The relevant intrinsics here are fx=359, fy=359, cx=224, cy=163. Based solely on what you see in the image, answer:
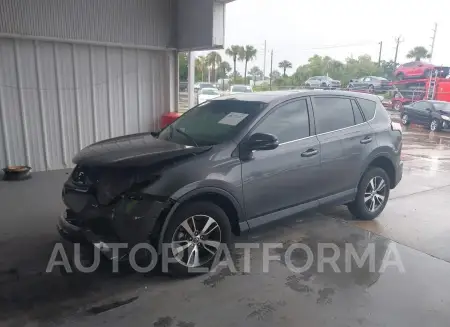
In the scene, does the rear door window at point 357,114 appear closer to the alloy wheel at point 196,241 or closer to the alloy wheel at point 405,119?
the alloy wheel at point 196,241

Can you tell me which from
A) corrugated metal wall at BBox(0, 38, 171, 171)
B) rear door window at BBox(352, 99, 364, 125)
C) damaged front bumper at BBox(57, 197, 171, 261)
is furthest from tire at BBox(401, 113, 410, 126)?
damaged front bumper at BBox(57, 197, 171, 261)

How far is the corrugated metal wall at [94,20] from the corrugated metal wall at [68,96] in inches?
9.0

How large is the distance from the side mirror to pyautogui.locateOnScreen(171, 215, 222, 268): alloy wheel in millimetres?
747

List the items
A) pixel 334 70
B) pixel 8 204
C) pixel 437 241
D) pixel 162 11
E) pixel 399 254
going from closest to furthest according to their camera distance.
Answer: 1. pixel 399 254
2. pixel 437 241
3. pixel 8 204
4. pixel 162 11
5. pixel 334 70

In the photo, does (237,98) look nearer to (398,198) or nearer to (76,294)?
(76,294)

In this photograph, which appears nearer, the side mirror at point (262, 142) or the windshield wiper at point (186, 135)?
the side mirror at point (262, 142)

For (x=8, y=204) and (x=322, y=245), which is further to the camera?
(x=8, y=204)

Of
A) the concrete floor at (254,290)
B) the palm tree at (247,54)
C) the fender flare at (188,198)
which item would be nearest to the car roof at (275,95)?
the fender flare at (188,198)

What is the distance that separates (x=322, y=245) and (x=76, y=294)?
8.02 feet

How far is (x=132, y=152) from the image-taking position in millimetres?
3186

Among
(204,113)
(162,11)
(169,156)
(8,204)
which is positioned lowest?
(8,204)

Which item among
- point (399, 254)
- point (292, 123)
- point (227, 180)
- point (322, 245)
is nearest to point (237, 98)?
point (292, 123)

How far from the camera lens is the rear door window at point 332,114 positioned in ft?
13.0

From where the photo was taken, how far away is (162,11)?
306 inches
